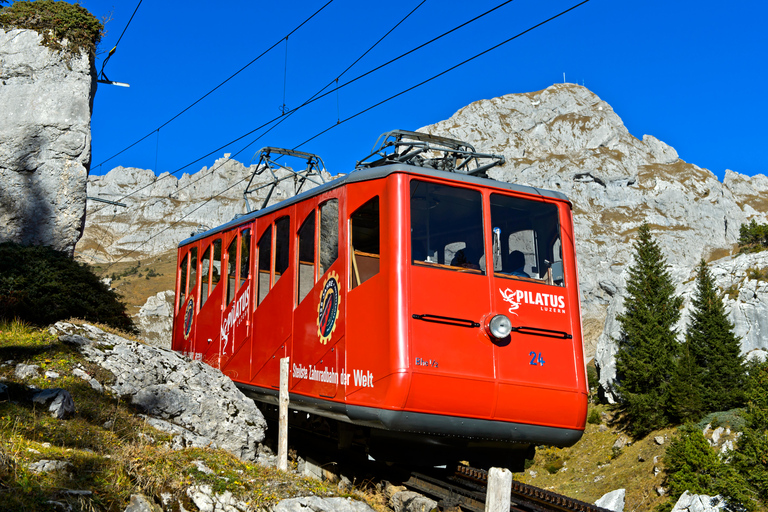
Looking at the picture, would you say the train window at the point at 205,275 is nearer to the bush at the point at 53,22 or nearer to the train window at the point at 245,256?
the train window at the point at 245,256

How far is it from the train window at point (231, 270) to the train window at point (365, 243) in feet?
14.4

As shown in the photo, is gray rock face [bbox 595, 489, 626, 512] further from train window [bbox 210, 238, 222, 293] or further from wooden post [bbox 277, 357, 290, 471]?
wooden post [bbox 277, 357, 290, 471]

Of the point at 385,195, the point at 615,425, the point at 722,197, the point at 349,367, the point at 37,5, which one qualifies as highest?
the point at 722,197

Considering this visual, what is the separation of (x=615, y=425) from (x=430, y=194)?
113 ft

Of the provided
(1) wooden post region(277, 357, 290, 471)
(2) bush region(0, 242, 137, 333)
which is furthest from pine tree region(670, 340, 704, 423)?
(1) wooden post region(277, 357, 290, 471)

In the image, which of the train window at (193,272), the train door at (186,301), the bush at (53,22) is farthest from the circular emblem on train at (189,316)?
the bush at (53,22)

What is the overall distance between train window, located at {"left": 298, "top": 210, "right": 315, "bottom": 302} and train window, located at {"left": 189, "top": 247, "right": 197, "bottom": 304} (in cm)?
557

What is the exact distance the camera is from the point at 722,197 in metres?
130

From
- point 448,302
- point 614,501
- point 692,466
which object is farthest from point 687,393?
point 448,302

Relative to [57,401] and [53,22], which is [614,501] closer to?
[57,401]

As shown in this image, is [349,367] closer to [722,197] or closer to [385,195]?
[385,195]

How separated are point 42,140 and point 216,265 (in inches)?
326

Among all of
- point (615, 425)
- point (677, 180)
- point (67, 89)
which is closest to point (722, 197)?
point (677, 180)

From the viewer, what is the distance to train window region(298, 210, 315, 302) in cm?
847
